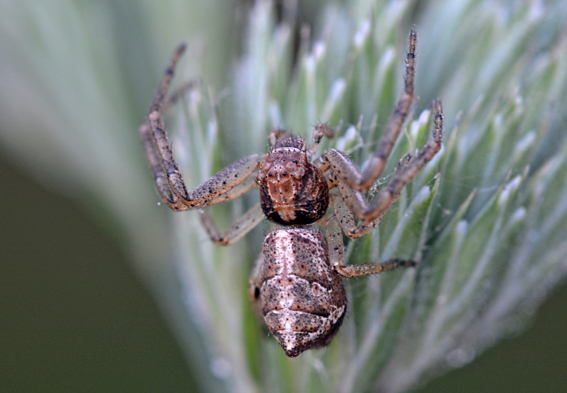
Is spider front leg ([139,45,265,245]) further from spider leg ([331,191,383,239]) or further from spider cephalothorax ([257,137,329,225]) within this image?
spider leg ([331,191,383,239])

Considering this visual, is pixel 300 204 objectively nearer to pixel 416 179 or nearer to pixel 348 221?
pixel 348 221

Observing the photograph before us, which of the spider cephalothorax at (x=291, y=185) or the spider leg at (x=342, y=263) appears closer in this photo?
the spider leg at (x=342, y=263)

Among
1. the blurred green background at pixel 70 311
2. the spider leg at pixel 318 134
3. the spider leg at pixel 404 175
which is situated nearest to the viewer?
the spider leg at pixel 404 175

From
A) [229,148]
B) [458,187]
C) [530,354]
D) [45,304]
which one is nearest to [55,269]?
[45,304]

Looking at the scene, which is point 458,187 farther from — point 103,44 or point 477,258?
point 103,44

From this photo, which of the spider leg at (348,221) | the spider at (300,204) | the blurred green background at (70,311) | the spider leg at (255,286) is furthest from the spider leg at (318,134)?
the blurred green background at (70,311)

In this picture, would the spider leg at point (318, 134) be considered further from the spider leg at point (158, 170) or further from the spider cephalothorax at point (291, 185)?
the spider leg at point (158, 170)

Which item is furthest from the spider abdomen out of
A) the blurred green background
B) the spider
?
the blurred green background
